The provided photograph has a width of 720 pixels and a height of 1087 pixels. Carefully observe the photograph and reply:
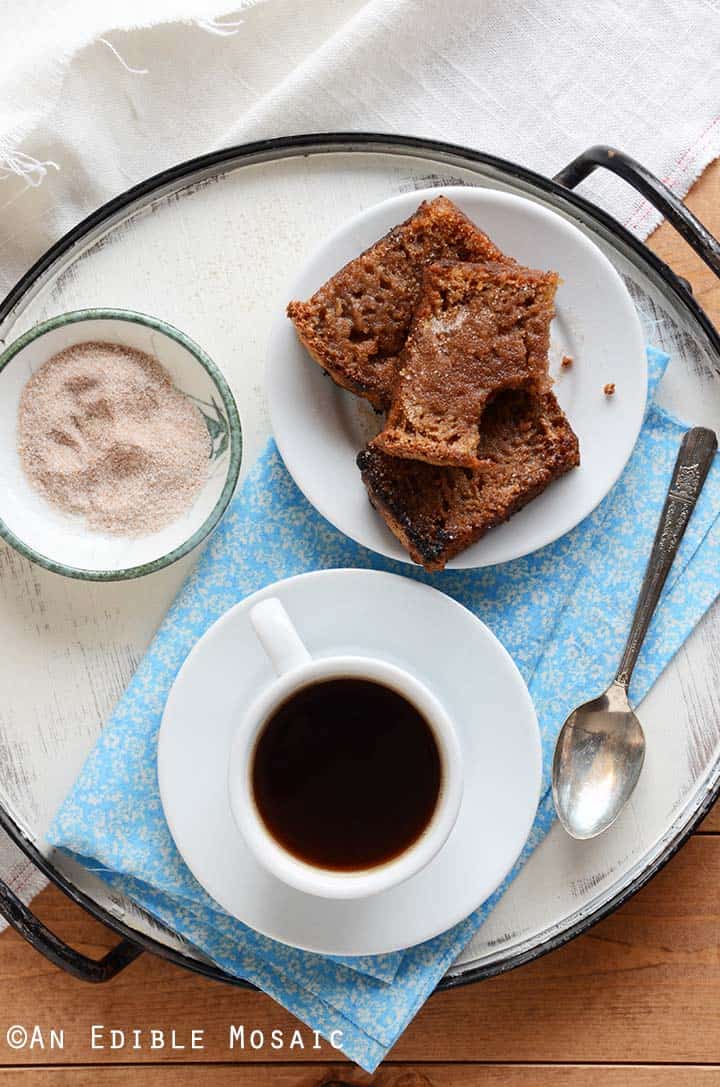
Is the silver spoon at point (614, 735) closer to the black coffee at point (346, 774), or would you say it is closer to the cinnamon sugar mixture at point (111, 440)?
the black coffee at point (346, 774)

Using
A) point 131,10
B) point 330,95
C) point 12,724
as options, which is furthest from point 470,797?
point 131,10

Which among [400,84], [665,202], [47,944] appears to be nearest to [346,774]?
[47,944]

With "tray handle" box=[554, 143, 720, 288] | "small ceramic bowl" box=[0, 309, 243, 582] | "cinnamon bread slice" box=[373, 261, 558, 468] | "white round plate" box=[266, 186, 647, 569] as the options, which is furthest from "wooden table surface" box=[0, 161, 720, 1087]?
"small ceramic bowl" box=[0, 309, 243, 582]

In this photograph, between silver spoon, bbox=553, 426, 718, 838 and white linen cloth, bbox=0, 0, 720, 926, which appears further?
white linen cloth, bbox=0, 0, 720, 926

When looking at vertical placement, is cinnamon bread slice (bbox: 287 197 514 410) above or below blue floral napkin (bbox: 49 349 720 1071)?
above

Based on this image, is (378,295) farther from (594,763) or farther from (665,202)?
(594,763)

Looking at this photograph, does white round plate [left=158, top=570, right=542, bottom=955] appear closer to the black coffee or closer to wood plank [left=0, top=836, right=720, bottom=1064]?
the black coffee
